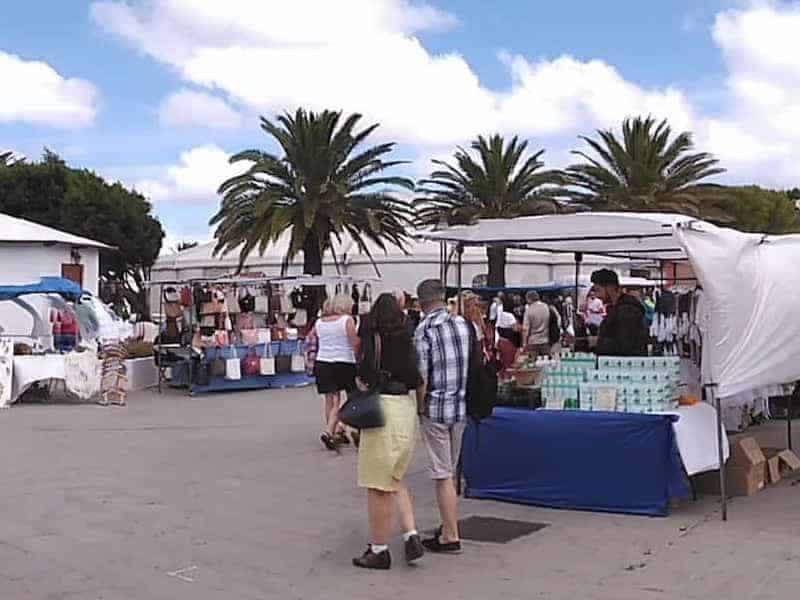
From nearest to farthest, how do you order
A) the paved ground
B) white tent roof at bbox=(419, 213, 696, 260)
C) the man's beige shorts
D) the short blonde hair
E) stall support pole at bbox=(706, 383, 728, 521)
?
the paved ground
the man's beige shorts
stall support pole at bbox=(706, 383, 728, 521)
white tent roof at bbox=(419, 213, 696, 260)
the short blonde hair

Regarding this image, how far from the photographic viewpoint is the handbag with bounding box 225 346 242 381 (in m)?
18.4

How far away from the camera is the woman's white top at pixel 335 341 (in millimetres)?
11328

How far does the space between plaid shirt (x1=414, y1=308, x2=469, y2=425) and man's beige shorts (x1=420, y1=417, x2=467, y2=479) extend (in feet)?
0.19

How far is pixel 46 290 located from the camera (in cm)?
1684

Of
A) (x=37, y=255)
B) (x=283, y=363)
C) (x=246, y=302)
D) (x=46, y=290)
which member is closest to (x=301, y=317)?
(x=283, y=363)

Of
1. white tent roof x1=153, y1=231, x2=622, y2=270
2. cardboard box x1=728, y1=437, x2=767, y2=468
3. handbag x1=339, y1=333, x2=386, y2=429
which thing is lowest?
cardboard box x1=728, y1=437, x2=767, y2=468

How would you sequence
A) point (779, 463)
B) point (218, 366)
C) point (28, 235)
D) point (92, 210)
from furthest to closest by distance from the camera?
point (92, 210) → point (28, 235) → point (218, 366) → point (779, 463)

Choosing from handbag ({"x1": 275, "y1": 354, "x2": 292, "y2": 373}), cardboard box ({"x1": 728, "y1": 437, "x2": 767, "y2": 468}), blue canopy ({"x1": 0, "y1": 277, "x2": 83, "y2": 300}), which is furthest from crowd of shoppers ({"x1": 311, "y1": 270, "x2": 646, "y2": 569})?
handbag ({"x1": 275, "y1": 354, "x2": 292, "y2": 373})

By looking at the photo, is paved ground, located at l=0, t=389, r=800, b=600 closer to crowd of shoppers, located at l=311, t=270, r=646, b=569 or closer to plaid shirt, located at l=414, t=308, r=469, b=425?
crowd of shoppers, located at l=311, t=270, r=646, b=569

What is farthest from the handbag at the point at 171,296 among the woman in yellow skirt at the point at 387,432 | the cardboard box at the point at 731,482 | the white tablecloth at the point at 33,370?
the woman in yellow skirt at the point at 387,432

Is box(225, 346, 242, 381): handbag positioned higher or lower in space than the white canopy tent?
lower

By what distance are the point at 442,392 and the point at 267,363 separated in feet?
40.0

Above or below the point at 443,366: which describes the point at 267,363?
below

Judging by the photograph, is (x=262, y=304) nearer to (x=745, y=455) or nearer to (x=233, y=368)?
(x=233, y=368)
